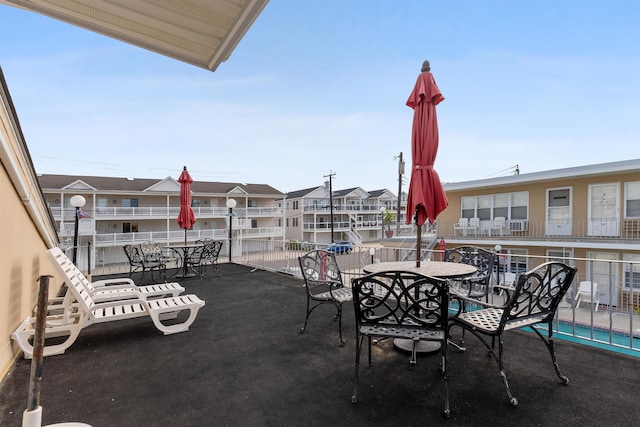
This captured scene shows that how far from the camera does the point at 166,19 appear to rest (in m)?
1.98

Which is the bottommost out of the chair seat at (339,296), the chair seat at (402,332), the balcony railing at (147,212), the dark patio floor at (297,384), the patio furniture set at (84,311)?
the dark patio floor at (297,384)

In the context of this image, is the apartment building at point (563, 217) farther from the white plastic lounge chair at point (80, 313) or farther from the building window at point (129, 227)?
the building window at point (129, 227)

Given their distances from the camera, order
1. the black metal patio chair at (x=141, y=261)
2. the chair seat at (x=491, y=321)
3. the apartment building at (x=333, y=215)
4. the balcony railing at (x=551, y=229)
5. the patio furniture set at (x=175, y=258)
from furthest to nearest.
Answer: the apartment building at (x=333, y=215), the balcony railing at (x=551, y=229), the patio furniture set at (x=175, y=258), the black metal patio chair at (x=141, y=261), the chair seat at (x=491, y=321)

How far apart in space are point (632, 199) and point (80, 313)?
16.1 meters

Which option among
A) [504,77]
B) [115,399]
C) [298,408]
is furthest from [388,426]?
[504,77]

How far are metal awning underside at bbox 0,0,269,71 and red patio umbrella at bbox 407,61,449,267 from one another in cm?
200

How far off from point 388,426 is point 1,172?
Answer: 4.06 m

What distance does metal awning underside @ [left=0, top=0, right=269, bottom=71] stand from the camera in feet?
5.94

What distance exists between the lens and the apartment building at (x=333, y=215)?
117 ft

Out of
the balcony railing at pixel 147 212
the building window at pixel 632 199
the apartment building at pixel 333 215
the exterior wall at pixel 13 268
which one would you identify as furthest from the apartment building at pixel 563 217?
the apartment building at pixel 333 215

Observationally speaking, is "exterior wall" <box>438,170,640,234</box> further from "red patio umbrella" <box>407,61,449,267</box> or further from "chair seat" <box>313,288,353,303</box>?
"chair seat" <box>313,288,353,303</box>

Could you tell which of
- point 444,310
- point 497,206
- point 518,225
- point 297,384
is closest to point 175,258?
point 297,384

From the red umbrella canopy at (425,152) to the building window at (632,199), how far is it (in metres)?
12.6

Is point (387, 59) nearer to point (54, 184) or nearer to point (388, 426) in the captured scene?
point (388, 426)
